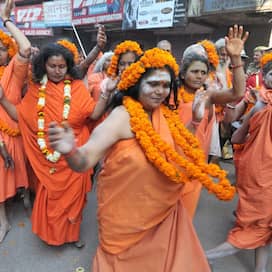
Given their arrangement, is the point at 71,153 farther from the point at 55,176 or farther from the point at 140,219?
the point at 55,176

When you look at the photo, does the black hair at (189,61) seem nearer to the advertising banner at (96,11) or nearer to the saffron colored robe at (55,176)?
the saffron colored robe at (55,176)

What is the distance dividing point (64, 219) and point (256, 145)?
1.74m

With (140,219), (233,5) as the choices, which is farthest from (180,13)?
(140,219)

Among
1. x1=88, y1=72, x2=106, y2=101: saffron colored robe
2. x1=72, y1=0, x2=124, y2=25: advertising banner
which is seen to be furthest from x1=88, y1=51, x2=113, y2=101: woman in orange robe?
x1=72, y1=0, x2=124, y2=25: advertising banner

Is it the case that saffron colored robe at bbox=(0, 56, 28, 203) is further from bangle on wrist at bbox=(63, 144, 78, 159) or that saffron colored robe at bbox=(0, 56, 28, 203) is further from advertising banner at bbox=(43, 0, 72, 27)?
advertising banner at bbox=(43, 0, 72, 27)

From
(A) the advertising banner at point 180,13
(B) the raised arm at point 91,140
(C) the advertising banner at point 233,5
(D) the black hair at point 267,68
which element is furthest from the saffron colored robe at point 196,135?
(A) the advertising banner at point 180,13

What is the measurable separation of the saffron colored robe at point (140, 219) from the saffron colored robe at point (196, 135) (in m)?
0.45

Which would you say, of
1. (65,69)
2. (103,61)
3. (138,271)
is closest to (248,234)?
(138,271)

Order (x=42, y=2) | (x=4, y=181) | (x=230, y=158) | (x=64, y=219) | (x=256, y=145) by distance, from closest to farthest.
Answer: (x=256, y=145) < (x=64, y=219) < (x=4, y=181) < (x=230, y=158) < (x=42, y=2)

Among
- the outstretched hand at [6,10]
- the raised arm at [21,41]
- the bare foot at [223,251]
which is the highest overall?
the outstretched hand at [6,10]

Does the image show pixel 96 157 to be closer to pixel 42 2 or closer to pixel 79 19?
pixel 79 19

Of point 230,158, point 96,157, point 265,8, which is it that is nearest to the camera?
point 96,157

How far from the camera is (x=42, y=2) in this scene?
41.4ft

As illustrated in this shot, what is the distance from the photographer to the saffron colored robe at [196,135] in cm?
243
